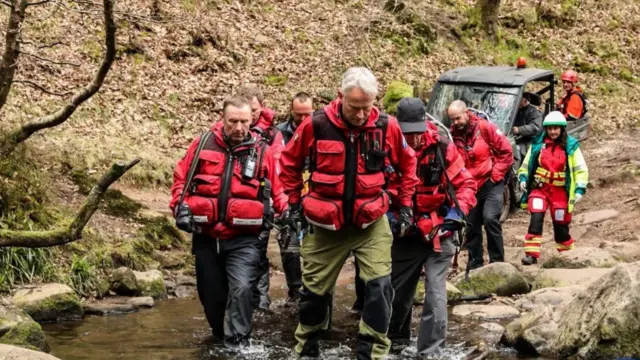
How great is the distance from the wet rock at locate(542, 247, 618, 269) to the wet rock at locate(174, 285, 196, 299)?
13.7 feet

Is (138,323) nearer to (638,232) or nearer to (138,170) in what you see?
(138,170)

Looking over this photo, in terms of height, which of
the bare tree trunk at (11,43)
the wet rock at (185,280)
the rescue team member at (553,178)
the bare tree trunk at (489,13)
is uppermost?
the bare tree trunk at (489,13)

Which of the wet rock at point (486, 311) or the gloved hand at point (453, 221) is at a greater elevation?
the gloved hand at point (453, 221)

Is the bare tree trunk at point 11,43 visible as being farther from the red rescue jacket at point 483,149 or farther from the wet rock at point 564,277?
the wet rock at point 564,277

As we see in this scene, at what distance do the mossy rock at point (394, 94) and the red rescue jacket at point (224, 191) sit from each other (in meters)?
11.1

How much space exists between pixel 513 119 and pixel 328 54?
23.8ft

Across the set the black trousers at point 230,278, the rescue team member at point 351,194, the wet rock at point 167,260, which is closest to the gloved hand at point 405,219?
the rescue team member at point 351,194

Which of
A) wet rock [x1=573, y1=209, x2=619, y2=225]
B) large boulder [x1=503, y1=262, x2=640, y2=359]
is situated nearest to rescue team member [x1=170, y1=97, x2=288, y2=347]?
large boulder [x1=503, y1=262, x2=640, y2=359]

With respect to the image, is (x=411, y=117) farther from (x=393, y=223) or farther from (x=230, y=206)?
(x=230, y=206)

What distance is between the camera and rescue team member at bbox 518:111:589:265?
33.3 ft

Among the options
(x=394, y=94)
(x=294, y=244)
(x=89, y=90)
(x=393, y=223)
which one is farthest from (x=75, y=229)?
(x=394, y=94)

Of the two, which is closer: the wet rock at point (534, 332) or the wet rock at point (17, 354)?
the wet rock at point (17, 354)

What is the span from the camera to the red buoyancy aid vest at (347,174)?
599cm

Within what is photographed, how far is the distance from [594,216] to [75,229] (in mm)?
10229
